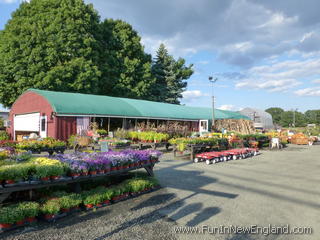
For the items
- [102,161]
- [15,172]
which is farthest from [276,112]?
[15,172]

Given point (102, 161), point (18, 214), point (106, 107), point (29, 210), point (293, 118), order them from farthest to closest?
point (293, 118) → point (106, 107) → point (102, 161) → point (29, 210) → point (18, 214)

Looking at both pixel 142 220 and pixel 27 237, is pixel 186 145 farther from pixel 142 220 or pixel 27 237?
pixel 27 237

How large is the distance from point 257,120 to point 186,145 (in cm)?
3681

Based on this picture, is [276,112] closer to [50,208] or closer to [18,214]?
[50,208]

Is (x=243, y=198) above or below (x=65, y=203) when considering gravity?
below

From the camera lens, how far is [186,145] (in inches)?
504

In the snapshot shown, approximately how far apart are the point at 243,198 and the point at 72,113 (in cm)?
1439

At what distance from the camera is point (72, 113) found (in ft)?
57.5

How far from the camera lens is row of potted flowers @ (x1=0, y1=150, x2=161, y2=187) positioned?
4.30 metres

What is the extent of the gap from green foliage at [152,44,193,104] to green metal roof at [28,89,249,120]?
11.4m

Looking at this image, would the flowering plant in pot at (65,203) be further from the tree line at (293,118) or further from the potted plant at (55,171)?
the tree line at (293,118)

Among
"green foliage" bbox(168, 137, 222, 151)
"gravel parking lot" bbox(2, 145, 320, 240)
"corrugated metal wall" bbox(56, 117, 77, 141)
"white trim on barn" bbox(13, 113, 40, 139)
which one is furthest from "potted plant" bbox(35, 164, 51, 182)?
"white trim on barn" bbox(13, 113, 40, 139)

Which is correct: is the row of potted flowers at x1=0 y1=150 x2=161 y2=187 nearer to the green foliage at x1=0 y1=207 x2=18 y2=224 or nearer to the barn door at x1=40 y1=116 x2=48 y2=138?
the green foliage at x1=0 y1=207 x2=18 y2=224

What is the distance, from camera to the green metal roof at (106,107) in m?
17.7
